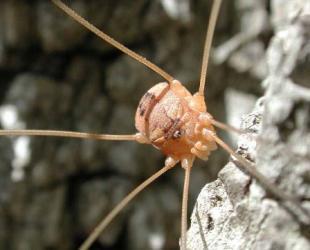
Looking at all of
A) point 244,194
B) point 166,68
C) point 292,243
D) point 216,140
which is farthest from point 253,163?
point 166,68

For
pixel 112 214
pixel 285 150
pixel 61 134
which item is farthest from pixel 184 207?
pixel 285 150

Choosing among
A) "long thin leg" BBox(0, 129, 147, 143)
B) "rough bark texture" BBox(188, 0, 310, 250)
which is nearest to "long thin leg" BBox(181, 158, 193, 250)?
"long thin leg" BBox(0, 129, 147, 143)

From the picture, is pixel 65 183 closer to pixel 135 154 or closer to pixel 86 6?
pixel 135 154

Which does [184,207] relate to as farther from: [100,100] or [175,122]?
[100,100]

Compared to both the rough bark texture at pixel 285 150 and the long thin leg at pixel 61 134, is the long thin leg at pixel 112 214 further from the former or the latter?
the rough bark texture at pixel 285 150

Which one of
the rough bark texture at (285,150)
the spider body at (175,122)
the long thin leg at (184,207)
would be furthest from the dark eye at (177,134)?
the rough bark texture at (285,150)

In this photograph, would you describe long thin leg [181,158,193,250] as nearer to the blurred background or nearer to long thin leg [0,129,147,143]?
long thin leg [0,129,147,143]
